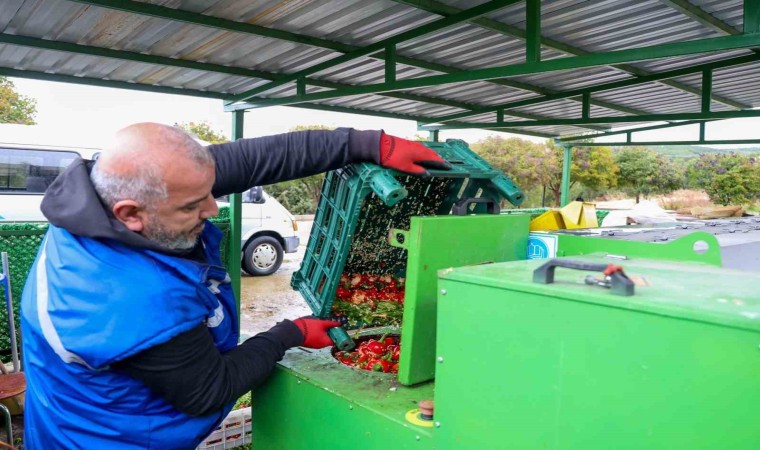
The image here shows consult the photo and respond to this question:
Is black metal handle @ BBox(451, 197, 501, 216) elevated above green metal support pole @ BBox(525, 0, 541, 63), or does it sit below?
below

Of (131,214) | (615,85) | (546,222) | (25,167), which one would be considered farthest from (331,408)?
(25,167)

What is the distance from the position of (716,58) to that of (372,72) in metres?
4.49

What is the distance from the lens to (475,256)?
1858 millimetres

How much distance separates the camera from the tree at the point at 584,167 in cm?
3067

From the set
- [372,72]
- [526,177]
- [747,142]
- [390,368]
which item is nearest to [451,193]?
[390,368]

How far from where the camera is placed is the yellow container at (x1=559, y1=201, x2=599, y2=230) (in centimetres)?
258

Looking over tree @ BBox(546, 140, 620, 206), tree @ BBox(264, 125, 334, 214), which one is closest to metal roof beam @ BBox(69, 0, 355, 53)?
tree @ BBox(264, 125, 334, 214)

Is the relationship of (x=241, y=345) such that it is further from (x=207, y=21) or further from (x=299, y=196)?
(x=299, y=196)

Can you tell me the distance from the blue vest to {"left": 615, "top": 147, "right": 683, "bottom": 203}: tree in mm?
37714

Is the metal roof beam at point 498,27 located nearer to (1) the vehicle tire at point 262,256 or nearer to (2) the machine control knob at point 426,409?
(2) the machine control knob at point 426,409

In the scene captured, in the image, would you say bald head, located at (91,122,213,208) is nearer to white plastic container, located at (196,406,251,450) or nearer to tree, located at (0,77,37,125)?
white plastic container, located at (196,406,251,450)

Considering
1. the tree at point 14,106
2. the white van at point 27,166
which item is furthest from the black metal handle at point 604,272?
the tree at point 14,106

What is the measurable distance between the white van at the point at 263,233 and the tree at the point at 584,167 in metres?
21.8

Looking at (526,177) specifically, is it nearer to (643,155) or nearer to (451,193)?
(643,155)
